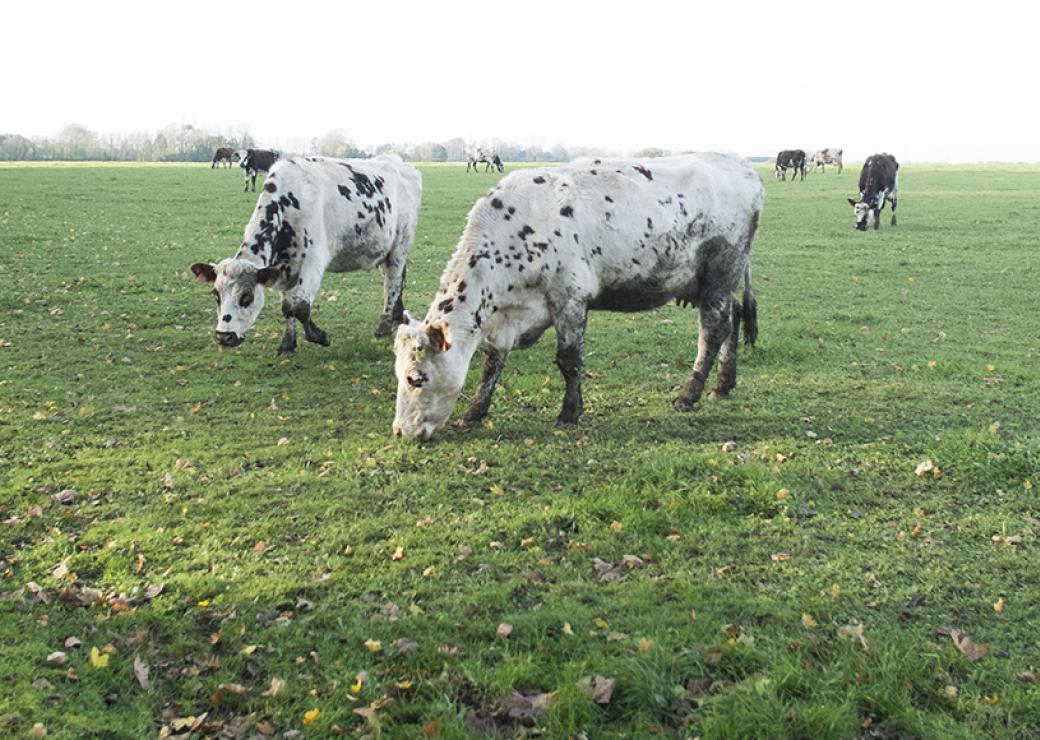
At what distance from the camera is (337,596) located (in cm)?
557

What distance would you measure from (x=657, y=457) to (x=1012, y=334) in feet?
28.8

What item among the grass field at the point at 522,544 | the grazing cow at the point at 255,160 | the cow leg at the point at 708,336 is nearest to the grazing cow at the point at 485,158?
the grazing cow at the point at 255,160

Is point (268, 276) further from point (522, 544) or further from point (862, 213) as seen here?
point (862, 213)

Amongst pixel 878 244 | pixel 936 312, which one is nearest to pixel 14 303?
pixel 936 312

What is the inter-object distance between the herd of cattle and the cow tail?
0.02 meters

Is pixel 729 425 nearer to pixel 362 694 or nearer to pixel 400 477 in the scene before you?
pixel 400 477

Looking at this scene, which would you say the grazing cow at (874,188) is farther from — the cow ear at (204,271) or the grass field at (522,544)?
the cow ear at (204,271)

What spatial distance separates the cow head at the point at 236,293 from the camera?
35.3 ft

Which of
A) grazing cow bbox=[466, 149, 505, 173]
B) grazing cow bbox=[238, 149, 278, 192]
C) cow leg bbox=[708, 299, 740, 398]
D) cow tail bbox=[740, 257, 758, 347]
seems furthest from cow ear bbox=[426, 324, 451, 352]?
grazing cow bbox=[466, 149, 505, 173]

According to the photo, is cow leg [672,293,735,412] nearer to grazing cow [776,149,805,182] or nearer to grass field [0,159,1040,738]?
grass field [0,159,1040,738]

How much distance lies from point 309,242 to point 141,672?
7864 millimetres

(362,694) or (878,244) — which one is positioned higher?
(878,244)

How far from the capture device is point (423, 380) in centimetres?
825

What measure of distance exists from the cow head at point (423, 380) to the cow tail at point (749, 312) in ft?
14.1
